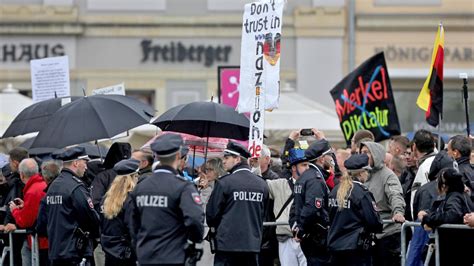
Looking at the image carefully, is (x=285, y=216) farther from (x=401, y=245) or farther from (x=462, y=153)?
(x=462, y=153)

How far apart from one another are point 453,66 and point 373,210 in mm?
18311

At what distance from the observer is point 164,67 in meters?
30.5

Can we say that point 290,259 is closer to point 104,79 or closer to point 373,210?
point 373,210

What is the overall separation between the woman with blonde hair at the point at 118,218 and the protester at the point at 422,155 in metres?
3.02

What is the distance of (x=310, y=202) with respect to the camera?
12.9 meters

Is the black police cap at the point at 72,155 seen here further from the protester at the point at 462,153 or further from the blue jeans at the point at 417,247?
the protester at the point at 462,153

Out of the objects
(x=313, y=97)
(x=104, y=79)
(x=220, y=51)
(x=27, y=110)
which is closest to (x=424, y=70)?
(x=313, y=97)

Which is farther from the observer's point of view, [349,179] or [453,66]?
[453,66]

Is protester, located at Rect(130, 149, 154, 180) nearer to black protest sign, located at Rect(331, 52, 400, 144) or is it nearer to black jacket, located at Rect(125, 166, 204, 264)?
black jacket, located at Rect(125, 166, 204, 264)

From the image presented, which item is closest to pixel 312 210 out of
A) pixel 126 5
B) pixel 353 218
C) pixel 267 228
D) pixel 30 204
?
pixel 353 218

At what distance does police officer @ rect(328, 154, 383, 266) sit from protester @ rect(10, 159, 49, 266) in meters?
3.64

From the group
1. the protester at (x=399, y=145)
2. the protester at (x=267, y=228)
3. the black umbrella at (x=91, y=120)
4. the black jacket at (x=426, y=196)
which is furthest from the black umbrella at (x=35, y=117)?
the black jacket at (x=426, y=196)

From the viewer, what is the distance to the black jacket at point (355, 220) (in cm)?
1265

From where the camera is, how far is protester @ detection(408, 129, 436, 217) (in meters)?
13.4
